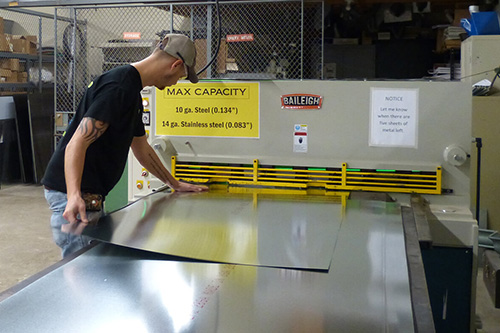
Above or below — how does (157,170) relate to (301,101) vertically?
below

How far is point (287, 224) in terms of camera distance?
70.9 inches

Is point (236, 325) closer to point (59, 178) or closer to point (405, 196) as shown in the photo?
point (59, 178)

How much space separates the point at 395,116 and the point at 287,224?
0.79m

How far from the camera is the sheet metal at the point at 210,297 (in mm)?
1067

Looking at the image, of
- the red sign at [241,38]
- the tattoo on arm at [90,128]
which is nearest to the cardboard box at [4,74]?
the red sign at [241,38]

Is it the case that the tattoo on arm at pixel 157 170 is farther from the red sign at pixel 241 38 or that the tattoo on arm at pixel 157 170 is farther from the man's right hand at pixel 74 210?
the red sign at pixel 241 38

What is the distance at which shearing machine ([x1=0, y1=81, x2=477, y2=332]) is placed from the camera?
113 centimetres

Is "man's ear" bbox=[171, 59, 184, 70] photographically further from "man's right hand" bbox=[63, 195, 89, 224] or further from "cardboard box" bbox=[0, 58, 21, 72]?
"cardboard box" bbox=[0, 58, 21, 72]

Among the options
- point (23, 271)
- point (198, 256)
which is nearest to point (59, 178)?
point (198, 256)

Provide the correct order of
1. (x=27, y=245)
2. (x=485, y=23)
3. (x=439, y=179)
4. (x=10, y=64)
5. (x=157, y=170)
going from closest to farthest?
1. (x=439, y=179)
2. (x=157, y=170)
3. (x=485, y=23)
4. (x=27, y=245)
5. (x=10, y=64)

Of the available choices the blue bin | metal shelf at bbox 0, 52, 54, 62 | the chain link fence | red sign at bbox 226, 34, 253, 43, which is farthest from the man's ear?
metal shelf at bbox 0, 52, 54, 62

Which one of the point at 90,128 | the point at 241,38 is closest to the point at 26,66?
the point at 241,38

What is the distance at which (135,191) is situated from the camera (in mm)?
2588

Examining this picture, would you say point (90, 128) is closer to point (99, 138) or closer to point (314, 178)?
point (99, 138)
